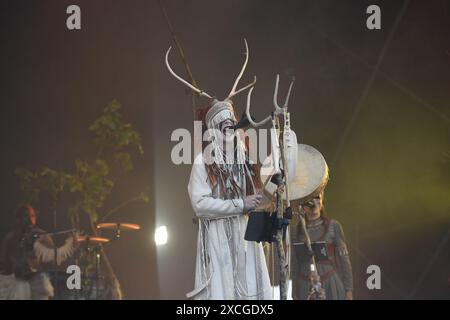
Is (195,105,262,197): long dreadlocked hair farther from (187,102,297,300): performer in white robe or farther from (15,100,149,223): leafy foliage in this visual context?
(15,100,149,223): leafy foliage

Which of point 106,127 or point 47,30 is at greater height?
point 47,30

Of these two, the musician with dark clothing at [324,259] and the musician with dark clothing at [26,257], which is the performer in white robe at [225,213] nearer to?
the musician with dark clothing at [324,259]

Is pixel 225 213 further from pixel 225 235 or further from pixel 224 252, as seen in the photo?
pixel 224 252

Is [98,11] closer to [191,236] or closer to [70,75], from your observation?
[70,75]

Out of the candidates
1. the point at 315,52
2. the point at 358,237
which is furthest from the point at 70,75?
the point at 358,237

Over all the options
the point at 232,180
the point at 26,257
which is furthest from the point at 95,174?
the point at 232,180

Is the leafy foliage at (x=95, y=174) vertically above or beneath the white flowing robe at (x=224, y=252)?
above

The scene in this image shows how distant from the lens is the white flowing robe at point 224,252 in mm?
6992

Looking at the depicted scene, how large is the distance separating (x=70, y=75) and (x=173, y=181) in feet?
4.40

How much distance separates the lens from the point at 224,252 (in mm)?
7059

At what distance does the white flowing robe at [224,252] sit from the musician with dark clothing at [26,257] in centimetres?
180

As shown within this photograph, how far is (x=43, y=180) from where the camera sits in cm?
874

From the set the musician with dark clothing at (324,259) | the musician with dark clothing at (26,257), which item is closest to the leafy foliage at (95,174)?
the musician with dark clothing at (26,257)
